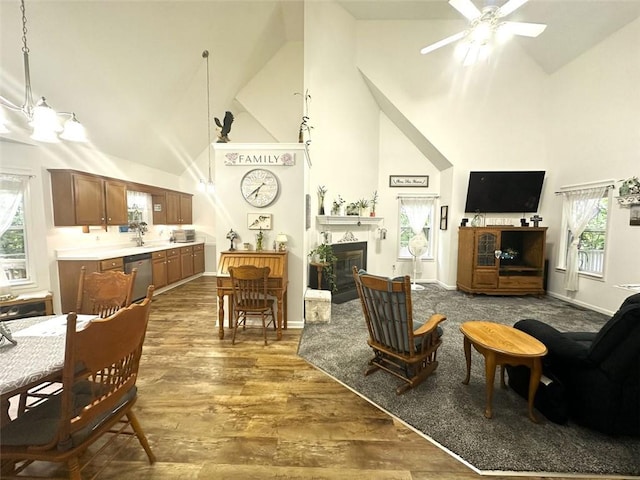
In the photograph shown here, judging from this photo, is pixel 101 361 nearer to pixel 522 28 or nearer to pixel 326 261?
pixel 326 261

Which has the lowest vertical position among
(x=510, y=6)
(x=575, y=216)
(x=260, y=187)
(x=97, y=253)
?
(x=97, y=253)

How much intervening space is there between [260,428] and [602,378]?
7.81ft

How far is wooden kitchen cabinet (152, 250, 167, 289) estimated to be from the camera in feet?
17.1

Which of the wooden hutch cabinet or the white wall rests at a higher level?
the white wall

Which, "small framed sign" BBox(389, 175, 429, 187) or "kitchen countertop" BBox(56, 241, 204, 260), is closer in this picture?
"kitchen countertop" BBox(56, 241, 204, 260)

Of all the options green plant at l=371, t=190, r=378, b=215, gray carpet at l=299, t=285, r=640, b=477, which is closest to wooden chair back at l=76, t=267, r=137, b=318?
gray carpet at l=299, t=285, r=640, b=477

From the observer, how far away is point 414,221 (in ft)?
20.6

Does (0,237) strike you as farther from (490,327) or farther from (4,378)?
(490,327)

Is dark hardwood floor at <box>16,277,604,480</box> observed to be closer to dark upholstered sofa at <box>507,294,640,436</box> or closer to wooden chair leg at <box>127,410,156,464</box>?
wooden chair leg at <box>127,410,156,464</box>

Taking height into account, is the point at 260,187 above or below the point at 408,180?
below

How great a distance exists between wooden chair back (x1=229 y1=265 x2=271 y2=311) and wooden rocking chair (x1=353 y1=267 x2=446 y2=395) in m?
1.28

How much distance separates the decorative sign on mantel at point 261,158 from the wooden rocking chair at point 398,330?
6.59 feet

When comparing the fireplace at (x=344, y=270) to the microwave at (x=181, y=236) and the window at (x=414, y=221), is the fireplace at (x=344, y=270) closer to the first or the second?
the window at (x=414, y=221)

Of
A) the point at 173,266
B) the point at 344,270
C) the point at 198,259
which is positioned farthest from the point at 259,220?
the point at 198,259
